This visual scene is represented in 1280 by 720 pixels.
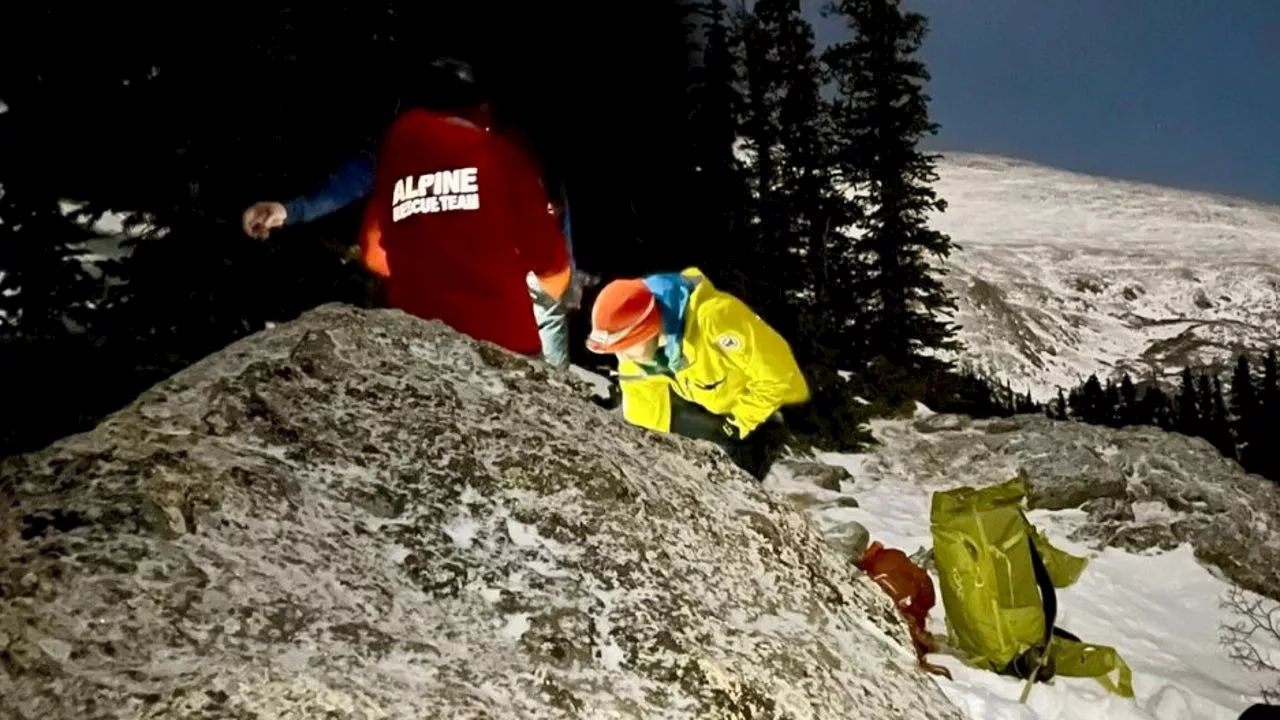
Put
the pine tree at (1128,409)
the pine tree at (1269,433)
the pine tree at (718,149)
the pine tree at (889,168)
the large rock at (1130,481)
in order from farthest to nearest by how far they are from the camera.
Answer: the pine tree at (1128,409) → the pine tree at (1269,433) → the pine tree at (889,168) → the pine tree at (718,149) → the large rock at (1130,481)

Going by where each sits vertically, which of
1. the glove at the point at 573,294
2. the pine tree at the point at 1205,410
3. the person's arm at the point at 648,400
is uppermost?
the glove at the point at 573,294

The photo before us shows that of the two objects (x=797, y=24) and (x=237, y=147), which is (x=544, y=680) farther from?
(x=797, y=24)

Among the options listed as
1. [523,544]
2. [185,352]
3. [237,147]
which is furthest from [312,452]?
[237,147]

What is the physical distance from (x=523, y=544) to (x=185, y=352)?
23.8 feet

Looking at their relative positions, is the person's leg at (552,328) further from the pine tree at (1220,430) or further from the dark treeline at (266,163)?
the pine tree at (1220,430)

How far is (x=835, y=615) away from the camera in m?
3.47

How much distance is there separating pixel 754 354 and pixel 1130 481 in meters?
11.6

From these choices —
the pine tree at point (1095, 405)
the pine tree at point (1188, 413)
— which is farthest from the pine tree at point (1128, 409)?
the pine tree at point (1188, 413)

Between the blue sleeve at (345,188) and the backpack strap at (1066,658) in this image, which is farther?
the backpack strap at (1066,658)

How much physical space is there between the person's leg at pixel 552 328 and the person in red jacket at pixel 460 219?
0.05 meters

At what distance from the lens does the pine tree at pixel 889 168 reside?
26.1 meters

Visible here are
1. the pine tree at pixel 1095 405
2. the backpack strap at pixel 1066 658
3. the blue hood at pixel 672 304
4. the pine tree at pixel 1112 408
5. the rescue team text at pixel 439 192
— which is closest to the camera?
the rescue team text at pixel 439 192

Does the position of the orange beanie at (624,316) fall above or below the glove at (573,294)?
below

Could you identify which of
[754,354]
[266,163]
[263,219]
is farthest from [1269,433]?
[263,219]
